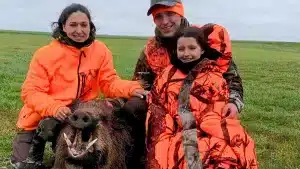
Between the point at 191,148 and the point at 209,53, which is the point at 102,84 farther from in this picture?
the point at 191,148

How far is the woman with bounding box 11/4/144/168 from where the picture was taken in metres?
5.36

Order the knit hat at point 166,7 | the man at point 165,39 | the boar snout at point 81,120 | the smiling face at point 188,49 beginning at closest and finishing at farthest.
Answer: the boar snout at point 81,120 < the smiling face at point 188,49 < the man at point 165,39 < the knit hat at point 166,7

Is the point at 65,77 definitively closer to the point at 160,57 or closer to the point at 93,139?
the point at 160,57

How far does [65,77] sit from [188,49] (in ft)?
4.41

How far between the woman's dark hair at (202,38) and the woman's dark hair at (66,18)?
1.04 m

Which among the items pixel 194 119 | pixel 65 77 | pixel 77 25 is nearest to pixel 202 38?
pixel 194 119

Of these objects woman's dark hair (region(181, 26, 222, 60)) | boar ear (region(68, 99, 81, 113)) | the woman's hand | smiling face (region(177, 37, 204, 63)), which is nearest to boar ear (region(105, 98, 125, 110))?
the woman's hand

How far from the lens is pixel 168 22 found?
228 inches

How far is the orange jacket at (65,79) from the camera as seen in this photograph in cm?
534

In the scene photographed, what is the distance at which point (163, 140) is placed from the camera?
4.71 m

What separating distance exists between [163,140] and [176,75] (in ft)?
2.13

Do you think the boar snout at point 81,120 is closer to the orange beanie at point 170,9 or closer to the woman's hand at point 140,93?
the woman's hand at point 140,93

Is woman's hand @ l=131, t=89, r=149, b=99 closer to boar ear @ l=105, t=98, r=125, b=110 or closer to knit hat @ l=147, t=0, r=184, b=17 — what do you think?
boar ear @ l=105, t=98, r=125, b=110

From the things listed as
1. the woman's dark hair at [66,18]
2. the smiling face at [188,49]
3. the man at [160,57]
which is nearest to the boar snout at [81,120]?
the man at [160,57]
